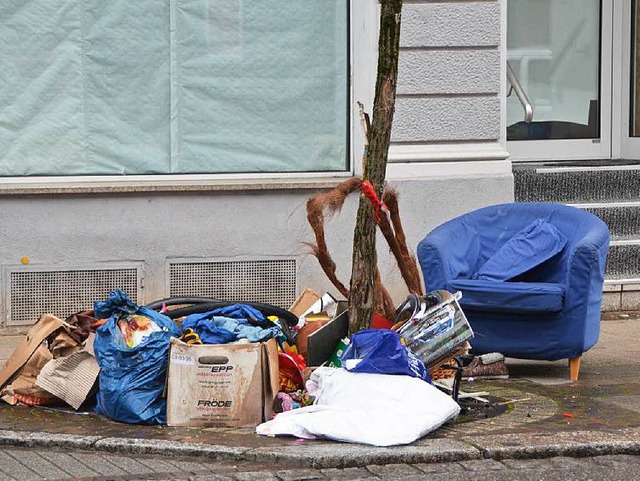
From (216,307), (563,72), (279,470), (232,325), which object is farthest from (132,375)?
(563,72)

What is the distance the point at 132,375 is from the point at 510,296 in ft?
7.61

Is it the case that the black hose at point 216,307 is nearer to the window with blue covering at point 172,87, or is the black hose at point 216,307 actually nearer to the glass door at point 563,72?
the window with blue covering at point 172,87

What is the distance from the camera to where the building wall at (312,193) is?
934cm

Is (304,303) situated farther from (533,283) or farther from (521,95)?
(521,95)

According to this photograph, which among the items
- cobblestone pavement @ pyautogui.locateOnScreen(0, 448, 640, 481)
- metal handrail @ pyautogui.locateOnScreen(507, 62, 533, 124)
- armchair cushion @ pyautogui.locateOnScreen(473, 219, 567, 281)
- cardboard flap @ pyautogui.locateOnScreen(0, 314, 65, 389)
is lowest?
cobblestone pavement @ pyautogui.locateOnScreen(0, 448, 640, 481)

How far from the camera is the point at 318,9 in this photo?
989 cm

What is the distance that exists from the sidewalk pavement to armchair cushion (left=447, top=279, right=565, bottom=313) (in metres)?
0.46

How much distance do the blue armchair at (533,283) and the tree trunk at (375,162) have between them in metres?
0.67

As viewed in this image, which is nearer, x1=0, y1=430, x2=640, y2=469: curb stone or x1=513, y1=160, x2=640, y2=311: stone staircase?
x1=0, y1=430, x2=640, y2=469: curb stone

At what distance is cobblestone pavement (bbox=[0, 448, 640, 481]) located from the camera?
584 centimetres

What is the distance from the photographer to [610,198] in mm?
10656

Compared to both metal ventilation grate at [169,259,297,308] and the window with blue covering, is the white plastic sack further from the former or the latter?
the window with blue covering

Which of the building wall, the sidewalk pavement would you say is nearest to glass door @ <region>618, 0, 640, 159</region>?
the building wall

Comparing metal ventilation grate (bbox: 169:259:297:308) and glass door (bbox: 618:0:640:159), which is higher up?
glass door (bbox: 618:0:640:159)
